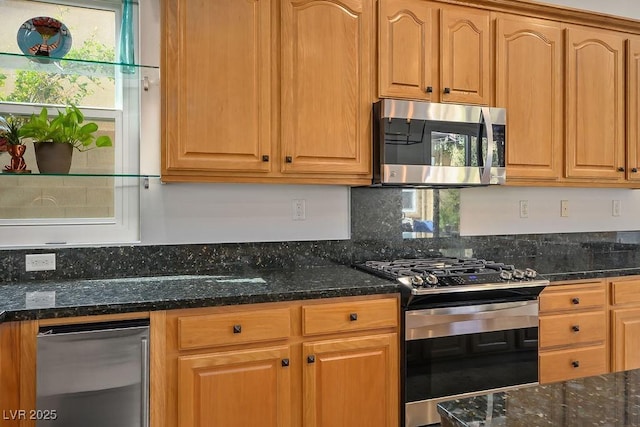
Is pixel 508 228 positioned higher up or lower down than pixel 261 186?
lower down

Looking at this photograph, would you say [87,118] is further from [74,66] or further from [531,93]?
[531,93]

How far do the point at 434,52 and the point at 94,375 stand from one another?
223 cm

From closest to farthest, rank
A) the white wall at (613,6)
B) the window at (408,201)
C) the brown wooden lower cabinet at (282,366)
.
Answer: the brown wooden lower cabinet at (282,366)
the window at (408,201)
the white wall at (613,6)

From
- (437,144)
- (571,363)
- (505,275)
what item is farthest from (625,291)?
(437,144)

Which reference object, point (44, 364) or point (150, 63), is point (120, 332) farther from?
point (150, 63)

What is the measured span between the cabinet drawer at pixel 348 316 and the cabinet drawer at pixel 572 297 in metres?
0.91

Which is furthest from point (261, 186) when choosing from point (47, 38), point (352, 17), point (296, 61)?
point (47, 38)

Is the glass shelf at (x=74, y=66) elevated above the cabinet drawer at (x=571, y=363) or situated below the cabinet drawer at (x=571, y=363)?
above

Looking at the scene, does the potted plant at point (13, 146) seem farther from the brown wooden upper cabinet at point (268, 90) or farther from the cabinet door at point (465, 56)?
the cabinet door at point (465, 56)

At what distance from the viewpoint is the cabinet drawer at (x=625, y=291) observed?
2.55m

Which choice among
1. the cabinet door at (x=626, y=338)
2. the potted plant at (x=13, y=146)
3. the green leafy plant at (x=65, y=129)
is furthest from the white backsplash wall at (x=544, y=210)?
the potted plant at (x=13, y=146)

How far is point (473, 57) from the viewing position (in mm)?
2576

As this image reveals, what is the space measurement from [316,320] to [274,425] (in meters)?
0.46

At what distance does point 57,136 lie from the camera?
205cm
